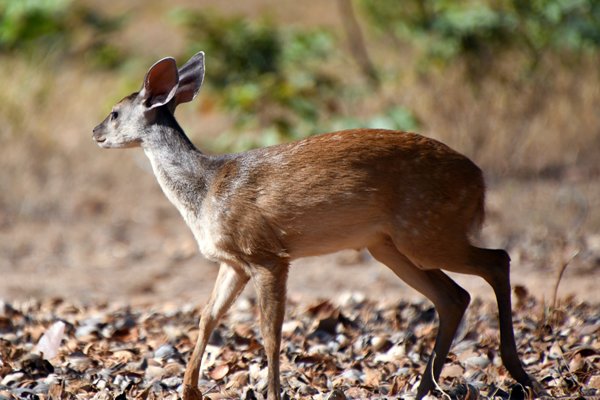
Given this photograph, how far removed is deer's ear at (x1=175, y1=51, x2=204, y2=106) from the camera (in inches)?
239

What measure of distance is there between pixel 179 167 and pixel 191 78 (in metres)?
0.62

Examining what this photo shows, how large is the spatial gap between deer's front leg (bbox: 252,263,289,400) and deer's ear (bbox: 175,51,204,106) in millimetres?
1358

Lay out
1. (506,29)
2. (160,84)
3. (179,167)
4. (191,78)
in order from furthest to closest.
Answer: (506,29) < (191,78) < (160,84) < (179,167)

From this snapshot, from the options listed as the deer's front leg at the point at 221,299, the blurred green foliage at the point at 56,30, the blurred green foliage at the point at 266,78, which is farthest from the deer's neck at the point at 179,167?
the blurred green foliage at the point at 56,30

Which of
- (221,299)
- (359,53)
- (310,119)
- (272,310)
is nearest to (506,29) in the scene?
(310,119)

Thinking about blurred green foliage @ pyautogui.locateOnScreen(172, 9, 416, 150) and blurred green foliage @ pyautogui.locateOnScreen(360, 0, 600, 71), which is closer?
blurred green foliage @ pyautogui.locateOnScreen(172, 9, 416, 150)

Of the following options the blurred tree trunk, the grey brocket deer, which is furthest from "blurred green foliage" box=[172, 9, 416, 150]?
the grey brocket deer

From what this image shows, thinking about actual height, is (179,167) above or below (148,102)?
below

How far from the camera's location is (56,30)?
48.4ft

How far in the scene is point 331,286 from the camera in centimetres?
925

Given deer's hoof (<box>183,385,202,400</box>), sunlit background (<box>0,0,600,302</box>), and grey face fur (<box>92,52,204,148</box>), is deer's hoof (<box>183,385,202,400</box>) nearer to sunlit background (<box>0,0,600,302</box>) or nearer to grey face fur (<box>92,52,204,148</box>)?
grey face fur (<box>92,52,204,148</box>)

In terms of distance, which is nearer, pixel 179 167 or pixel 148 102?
pixel 179 167

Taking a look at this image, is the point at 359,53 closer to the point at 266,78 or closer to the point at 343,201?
the point at 266,78

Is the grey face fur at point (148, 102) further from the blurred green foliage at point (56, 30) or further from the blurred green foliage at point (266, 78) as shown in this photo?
the blurred green foliage at point (56, 30)
